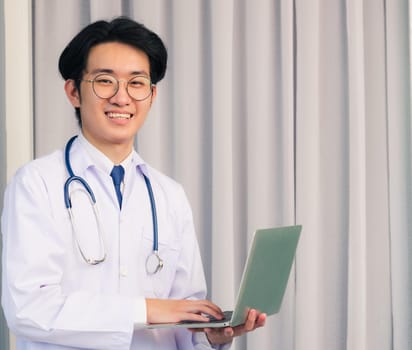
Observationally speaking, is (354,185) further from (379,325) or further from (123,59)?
(123,59)

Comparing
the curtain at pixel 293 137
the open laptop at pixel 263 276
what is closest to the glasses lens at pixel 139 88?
the open laptop at pixel 263 276

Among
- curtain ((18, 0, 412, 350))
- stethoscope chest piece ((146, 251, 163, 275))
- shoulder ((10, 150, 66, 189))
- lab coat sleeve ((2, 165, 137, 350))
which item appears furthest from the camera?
curtain ((18, 0, 412, 350))

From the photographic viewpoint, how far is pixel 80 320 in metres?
1.65

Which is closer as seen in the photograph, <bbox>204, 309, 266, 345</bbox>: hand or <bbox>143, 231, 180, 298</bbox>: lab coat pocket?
<bbox>204, 309, 266, 345</bbox>: hand

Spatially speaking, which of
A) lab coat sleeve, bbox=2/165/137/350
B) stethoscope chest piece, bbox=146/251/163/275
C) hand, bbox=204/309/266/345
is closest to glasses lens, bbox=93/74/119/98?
lab coat sleeve, bbox=2/165/137/350

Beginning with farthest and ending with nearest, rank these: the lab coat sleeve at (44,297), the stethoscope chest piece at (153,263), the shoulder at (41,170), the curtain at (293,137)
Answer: the curtain at (293,137)
the stethoscope chest piece at (153,263)
the shoulder at (41,170)
the lab coat sleeve at (44,297)

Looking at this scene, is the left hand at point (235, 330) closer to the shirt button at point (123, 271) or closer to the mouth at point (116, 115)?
the shirt button at point (123, 271)

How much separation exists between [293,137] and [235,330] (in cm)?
116

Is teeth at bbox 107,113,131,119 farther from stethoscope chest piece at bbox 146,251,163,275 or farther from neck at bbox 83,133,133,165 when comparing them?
stethoscope chest piece at bbox 146,251,163,275

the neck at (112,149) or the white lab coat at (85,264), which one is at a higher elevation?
the neck at (112,149)

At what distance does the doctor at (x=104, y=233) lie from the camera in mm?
1659

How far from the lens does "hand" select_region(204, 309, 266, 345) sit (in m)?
1.73

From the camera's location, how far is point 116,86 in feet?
6.06

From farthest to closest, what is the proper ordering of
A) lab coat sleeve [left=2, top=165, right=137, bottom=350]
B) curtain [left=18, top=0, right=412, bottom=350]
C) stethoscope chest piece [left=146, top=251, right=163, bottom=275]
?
curtain [left=18, top=0, right=412, bottom=350], stethoscope chest piece [left=146, top=251, right=163, bottom=275], lab coat sleeve [left=2, top=165, right=137, bottom=350]
